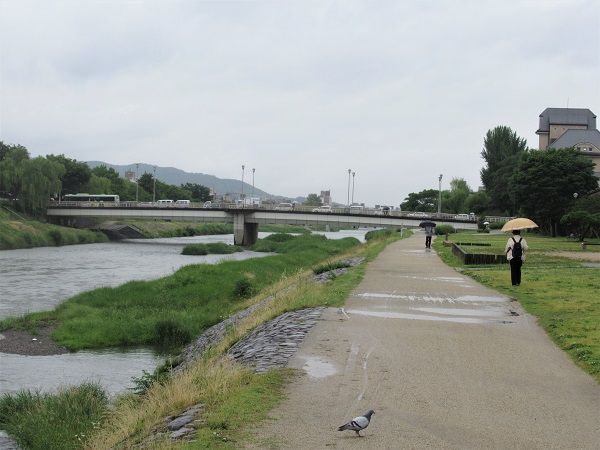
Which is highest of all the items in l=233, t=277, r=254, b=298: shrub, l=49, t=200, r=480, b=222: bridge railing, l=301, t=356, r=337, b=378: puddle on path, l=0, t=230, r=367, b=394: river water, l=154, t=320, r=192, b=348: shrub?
l=49, t=200, r=480, b=222: bridge railing

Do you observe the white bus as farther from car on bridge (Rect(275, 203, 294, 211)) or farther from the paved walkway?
the paved walkway

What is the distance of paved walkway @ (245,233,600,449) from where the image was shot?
22.2 feet

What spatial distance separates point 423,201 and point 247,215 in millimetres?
62481

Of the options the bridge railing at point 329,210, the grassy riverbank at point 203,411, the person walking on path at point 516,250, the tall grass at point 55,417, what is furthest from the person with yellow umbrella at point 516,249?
the bridge railing at point 329,210

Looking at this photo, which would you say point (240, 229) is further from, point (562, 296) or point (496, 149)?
point (562, 296)

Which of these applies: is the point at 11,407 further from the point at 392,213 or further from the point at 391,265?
the point at 392,213

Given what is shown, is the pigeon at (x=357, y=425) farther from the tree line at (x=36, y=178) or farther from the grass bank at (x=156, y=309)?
the tree line at (x=36, y=178)

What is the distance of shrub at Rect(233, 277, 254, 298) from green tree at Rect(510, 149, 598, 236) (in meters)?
37.3

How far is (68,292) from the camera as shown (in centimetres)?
3469

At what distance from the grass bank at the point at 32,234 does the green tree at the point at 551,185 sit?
172 feet

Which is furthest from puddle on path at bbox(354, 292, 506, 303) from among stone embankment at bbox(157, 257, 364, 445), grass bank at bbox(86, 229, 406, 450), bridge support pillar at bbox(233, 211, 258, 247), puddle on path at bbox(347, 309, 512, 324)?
bridge support pillar at bbox(233, 211, 258, 247)

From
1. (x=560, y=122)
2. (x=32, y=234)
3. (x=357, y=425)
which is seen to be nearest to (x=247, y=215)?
(x=32, y=234)

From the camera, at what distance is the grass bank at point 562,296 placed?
11.3 m

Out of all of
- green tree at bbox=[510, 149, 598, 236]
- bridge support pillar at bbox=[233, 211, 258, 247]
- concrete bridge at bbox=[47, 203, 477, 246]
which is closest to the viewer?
green tree at bbox=[510, 149, 598, 236]
